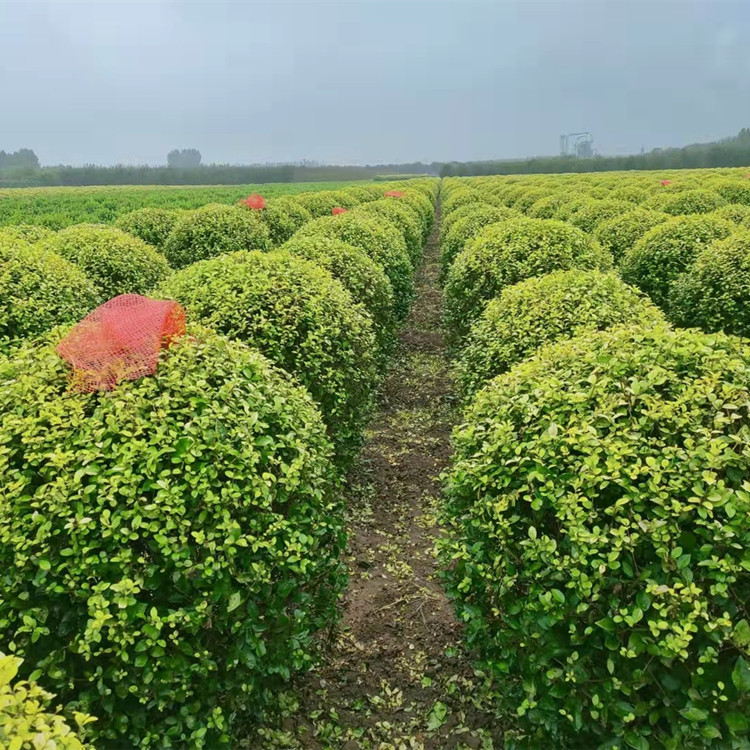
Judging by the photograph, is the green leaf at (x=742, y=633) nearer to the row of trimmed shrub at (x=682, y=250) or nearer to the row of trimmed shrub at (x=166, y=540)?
the row of trimmed shrub at (x=166, y=540)

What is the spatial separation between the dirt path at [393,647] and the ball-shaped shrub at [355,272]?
5.32 feet

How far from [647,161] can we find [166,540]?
10020 cm

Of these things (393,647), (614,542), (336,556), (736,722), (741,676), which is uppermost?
(614,542)

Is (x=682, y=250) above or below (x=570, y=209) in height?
below

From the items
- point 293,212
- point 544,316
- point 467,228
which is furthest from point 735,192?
point 544,316

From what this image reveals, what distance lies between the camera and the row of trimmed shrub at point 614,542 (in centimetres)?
245

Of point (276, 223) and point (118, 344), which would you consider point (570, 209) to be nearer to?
point (276, 223)

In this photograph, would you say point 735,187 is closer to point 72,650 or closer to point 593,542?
point 593,542

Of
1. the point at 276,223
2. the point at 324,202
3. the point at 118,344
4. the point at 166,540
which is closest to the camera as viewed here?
the point at 166,540

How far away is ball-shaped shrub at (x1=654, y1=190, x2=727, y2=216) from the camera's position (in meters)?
13.6

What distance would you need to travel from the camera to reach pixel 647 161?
8844 cm

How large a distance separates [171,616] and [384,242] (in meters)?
8.32

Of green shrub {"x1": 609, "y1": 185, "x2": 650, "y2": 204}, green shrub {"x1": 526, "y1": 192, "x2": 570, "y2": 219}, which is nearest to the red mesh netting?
green shrub {"x1": 526, "y1": 192, "x2": 570, "y2": 219}

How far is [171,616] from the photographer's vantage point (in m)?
2.64
